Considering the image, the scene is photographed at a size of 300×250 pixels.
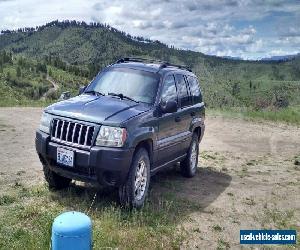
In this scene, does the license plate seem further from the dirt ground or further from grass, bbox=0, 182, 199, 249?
the dirt ground

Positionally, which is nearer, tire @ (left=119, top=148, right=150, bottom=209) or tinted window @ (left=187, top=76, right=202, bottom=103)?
tire @ (left=119, top=148, right=150, bottom=209)

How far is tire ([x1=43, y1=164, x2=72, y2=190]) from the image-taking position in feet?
25.3

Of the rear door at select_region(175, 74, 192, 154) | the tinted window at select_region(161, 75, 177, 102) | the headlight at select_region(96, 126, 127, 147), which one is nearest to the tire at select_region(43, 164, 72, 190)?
the headlight at select_region(96, 126, 127, 147)

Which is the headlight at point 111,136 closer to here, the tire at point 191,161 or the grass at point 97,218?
the grass at point 97,218

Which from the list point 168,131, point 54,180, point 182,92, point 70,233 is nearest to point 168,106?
point 168,131

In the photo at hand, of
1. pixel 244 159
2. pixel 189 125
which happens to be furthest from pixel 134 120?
pixel 244 159

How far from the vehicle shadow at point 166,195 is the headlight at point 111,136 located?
84 cm

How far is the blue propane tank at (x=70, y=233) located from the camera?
4051mm

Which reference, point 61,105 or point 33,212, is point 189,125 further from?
point 33,212

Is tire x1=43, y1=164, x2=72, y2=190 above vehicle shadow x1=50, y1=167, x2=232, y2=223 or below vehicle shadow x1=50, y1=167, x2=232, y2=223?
above

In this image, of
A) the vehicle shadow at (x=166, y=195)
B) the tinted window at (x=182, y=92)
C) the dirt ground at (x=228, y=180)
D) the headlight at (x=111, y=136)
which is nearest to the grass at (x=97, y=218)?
the vehicle shadow at (x=166, y=195)

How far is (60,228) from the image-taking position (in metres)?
4.05

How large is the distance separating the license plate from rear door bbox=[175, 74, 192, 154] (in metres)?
2.85

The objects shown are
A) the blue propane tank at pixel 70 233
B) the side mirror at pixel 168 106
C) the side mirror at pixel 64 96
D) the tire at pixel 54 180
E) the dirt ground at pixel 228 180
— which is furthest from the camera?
the side mirror at pixel 64 96
